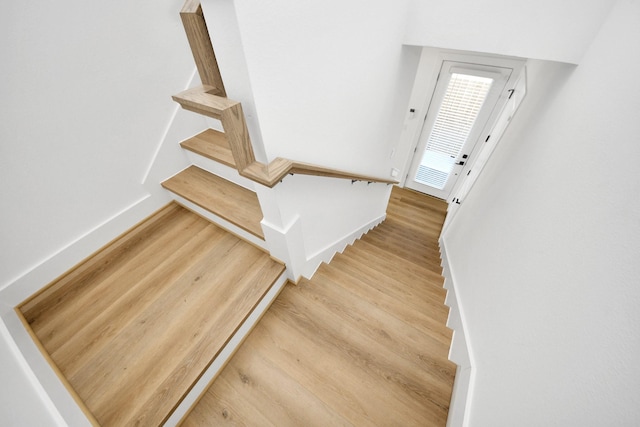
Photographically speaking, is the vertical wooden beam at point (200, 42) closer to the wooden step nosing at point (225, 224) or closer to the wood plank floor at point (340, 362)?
the wooden step nosing at point (225, 224)

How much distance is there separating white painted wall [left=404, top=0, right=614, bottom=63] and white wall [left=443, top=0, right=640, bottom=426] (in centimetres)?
11

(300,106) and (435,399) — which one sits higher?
(300,106)

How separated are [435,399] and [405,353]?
0.24 m

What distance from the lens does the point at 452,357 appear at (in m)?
1.39

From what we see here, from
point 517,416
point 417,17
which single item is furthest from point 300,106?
point 517,416

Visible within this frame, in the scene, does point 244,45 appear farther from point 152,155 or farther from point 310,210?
point 152,155

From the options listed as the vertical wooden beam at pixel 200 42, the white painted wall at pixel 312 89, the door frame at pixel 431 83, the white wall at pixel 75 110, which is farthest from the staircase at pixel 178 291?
the door frame at pixel 431 83

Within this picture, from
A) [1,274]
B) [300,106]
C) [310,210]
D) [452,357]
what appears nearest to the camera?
[300,106]

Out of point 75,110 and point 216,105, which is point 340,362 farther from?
point 75,110

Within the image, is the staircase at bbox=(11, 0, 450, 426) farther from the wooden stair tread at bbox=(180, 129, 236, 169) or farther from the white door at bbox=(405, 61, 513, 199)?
the white door at bbox=(405, 61, 513, 199)

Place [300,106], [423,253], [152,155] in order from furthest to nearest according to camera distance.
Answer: [423,253]
[152,155]
[300,106]

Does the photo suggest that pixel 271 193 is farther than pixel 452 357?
No

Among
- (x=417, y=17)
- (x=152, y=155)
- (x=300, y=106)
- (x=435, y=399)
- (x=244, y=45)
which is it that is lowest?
(x=435, y=399)

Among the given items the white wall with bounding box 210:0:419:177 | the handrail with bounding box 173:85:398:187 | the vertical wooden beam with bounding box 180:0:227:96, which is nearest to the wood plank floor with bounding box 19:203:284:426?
the handrail with bounding box 173:85:398:187
